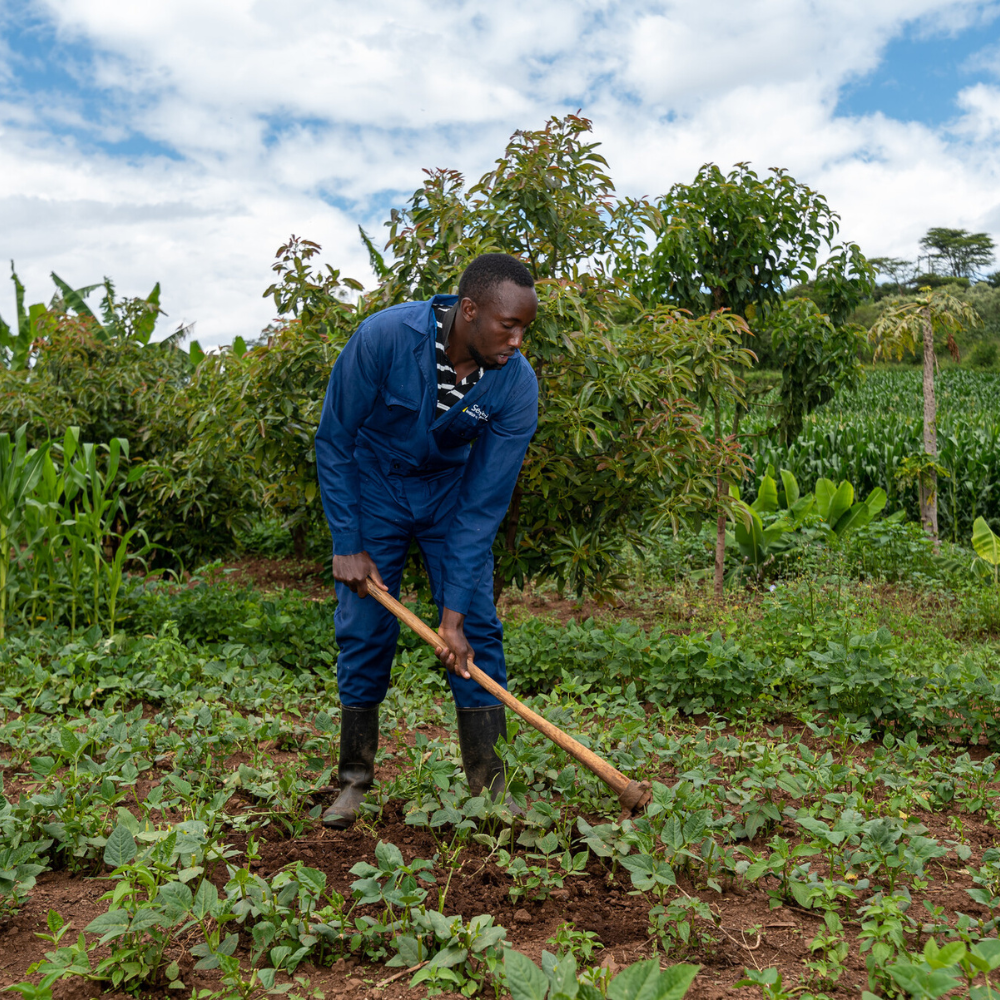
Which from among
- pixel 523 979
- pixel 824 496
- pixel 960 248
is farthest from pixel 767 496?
pixel 960 248

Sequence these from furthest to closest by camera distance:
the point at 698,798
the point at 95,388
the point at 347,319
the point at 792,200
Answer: the point at 95,388
the point at 792,200
the point at 347,319
the point at 698,798

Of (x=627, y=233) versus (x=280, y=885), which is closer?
(x=280, y=885)

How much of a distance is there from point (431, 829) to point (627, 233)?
10.8 feet

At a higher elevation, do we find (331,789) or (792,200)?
(792,200)

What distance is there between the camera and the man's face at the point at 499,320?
2.55 metres

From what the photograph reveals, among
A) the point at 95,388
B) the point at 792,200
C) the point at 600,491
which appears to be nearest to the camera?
the point at 600,491

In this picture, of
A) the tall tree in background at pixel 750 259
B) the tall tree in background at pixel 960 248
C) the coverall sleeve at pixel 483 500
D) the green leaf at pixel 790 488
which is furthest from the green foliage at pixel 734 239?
the tall tree in background at pixel 960 248

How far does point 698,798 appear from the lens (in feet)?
8.25

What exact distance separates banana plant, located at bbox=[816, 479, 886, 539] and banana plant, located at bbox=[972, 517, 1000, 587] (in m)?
0.89

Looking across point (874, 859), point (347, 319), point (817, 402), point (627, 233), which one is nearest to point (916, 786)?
point (874, 859)

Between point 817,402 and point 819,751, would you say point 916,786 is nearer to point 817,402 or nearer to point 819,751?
point 819,751

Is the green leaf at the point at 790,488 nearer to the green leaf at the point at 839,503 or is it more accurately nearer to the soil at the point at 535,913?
the green leaf at the point at 839,503

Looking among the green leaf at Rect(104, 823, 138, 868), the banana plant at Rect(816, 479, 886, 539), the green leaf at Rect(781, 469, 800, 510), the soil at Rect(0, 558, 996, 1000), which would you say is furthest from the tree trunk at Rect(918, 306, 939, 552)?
the green leaf at Rect(104, 823, 138, 868)

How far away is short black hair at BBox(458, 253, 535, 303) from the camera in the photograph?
2576 millimetres
